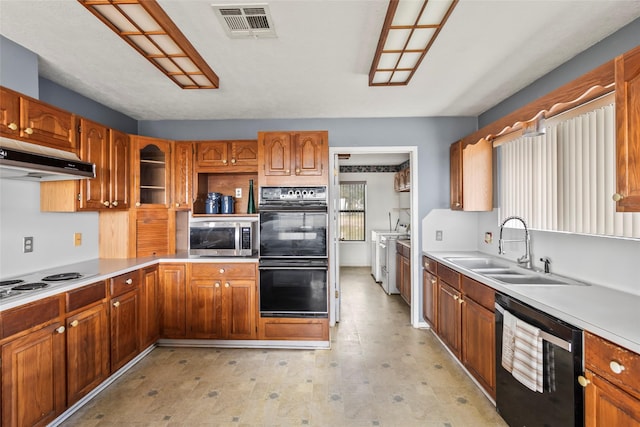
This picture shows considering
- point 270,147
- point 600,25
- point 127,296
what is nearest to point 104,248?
point 127,296

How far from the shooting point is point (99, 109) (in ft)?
10.8

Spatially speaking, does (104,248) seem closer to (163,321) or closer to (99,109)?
(163,321)

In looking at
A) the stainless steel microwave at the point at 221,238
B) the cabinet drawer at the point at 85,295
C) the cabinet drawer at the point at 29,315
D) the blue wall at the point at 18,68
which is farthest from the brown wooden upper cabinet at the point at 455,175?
the blue wall at the point at 18,68

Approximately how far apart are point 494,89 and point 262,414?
3.40 metres

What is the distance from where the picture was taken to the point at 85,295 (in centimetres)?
223

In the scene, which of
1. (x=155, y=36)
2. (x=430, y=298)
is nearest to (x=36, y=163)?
(x=155, y=36)

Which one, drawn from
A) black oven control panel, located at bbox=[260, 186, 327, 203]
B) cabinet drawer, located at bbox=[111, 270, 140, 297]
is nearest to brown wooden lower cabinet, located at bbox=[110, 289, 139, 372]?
cabinet drawer, located at bbox=[111, 270, 140, 297]

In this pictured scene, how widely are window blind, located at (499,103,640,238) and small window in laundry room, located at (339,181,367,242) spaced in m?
4.47

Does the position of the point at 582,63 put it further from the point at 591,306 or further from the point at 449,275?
the point at 449,275

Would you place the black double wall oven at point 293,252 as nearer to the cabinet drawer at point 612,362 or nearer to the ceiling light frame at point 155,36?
the ceiling light frame at point 155,36

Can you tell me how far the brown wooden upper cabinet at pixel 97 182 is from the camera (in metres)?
2.55

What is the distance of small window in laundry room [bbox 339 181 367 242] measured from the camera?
743cm

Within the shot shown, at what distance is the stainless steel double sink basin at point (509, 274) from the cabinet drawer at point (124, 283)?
2.94 m

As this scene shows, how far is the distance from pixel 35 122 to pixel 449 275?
352cm
